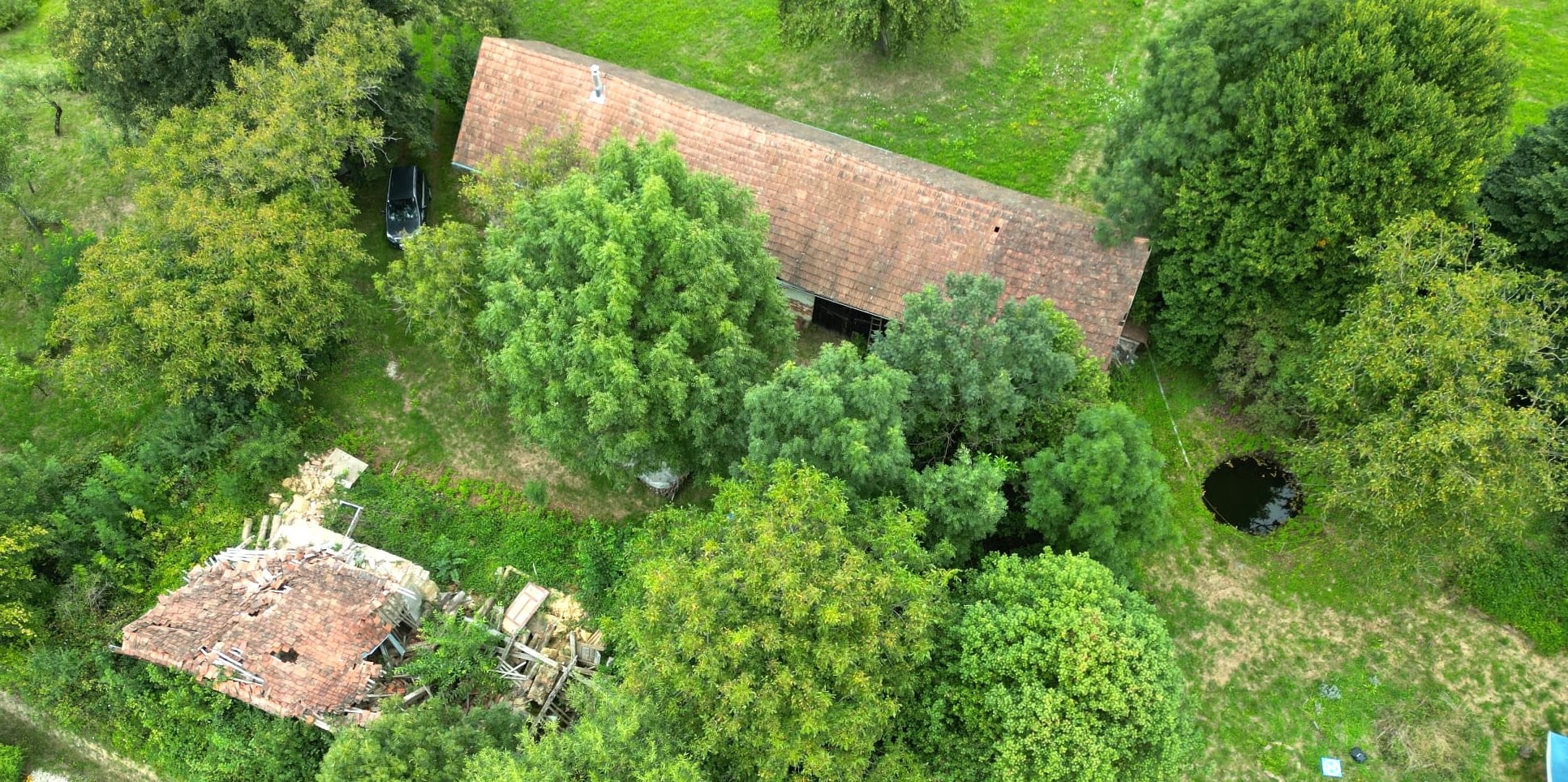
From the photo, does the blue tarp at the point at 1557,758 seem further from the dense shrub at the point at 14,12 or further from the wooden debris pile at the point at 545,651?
the dense shrub at the point at 14,12

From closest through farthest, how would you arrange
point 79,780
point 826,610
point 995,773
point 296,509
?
point 826,610, point 995,773, point 79,780, point 296,509

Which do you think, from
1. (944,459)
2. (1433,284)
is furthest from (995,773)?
(1433,284)

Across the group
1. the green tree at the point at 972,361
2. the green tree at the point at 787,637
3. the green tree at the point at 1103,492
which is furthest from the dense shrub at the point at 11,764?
the green tree at the point at 1103,492

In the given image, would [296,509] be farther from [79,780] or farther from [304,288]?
[79,780]

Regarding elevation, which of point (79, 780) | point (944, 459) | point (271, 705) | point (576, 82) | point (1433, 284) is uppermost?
point (1433, 284)

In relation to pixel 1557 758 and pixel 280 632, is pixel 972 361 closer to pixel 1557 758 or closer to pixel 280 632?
pixel 1557 758

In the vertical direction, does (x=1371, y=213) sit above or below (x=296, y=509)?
above

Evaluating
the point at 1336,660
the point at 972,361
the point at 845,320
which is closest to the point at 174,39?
the point at 845,320

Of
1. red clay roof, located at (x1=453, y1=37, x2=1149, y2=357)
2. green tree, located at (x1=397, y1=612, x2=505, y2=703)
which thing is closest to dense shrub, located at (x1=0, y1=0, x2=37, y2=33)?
red clay roof, located at (x1=453, y1=37, x2=1149, y2=357)
